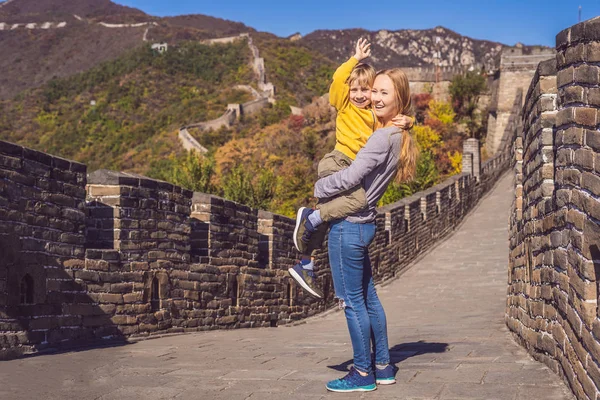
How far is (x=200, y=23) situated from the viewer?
158000 millimetres

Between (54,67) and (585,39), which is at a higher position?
(54,67)

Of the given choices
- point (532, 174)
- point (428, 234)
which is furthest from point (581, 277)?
point (428, 234)

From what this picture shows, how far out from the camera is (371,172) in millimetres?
5062

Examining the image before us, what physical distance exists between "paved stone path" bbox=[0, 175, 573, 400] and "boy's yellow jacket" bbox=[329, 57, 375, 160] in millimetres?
1448

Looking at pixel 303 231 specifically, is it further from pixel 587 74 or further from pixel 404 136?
pixel 587 74

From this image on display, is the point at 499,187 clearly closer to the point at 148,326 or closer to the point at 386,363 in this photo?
the point at 148,326

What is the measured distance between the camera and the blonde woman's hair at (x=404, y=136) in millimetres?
5172

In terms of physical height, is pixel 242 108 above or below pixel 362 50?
above

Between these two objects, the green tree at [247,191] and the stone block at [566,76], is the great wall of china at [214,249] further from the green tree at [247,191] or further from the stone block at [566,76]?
the green tree at [247,191]

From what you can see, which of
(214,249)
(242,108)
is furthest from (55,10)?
(214,249)

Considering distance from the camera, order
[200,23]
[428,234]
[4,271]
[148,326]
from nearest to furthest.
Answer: [4,271], [148,326], [428,234], [200,23]

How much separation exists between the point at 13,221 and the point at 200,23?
6116 inches

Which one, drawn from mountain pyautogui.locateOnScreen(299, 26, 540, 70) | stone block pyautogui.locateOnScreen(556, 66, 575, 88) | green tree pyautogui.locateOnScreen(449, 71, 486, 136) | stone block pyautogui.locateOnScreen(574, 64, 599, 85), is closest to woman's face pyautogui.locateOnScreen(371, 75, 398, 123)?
stone block pyautogui.locateOnScreen(556, 66, 575, 88)

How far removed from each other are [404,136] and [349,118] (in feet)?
1.14
